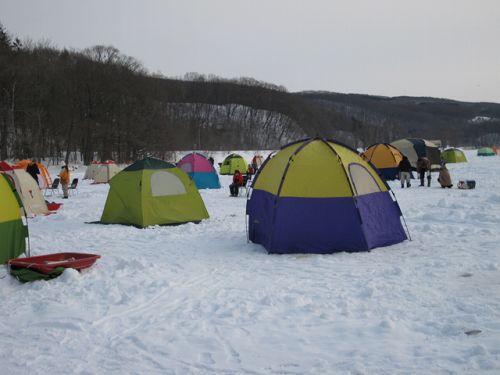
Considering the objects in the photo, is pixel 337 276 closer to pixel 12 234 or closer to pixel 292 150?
pixel 292 150

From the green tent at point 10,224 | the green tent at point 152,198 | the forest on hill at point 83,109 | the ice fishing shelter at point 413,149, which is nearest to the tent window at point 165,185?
the green tent at point 152,198

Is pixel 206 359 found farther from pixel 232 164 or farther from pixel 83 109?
pixel 83 109

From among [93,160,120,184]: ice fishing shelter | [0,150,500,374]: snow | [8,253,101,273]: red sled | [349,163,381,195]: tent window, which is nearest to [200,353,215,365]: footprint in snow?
[0,150,500,374]: snow

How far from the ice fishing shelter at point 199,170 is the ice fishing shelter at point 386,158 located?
909cm

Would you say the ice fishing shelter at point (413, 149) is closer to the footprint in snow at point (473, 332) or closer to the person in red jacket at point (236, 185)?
the person in red jacket at point (236, 185)

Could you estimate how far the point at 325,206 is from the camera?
28.9 feet

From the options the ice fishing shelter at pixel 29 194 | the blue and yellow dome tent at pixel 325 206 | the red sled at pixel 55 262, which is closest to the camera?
the red sled at pixel 55 262

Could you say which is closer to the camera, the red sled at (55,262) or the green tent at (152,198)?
the red sled at (55,262)

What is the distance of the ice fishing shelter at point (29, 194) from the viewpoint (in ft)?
47.0

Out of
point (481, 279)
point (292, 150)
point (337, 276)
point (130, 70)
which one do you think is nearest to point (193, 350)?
point (337, 276)

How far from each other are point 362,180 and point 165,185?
5.78 meters

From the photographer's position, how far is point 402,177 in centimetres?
2098

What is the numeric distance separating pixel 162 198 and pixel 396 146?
67.0 feet

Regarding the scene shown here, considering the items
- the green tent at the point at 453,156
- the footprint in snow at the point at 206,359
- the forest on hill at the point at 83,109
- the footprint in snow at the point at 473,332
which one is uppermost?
the forest on hill at the point at 83,109
